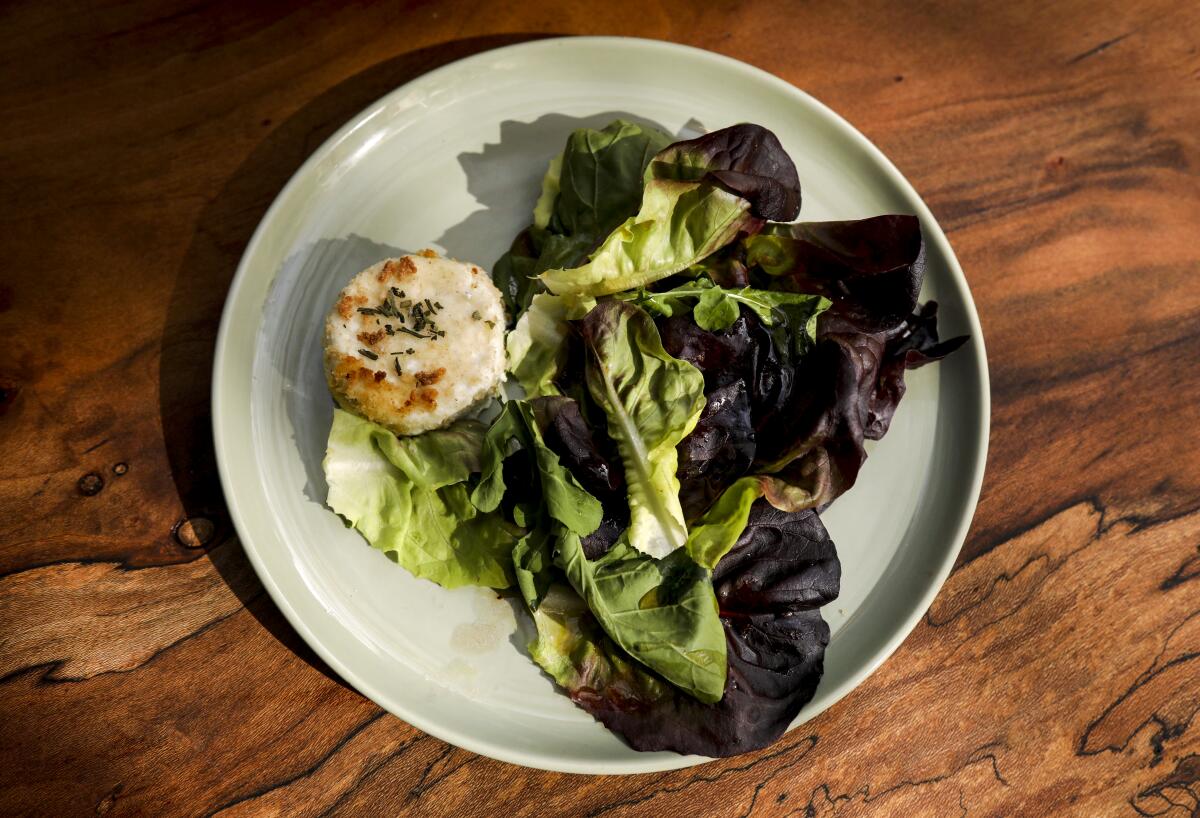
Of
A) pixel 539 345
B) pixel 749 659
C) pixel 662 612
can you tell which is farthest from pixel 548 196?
pixel 749 659

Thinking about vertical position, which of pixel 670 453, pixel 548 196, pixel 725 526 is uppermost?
pixel 548 196

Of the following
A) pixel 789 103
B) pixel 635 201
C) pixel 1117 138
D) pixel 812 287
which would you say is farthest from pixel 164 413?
pixel 1117 138

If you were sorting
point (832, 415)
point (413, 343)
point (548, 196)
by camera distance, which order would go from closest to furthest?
point (832, 415)
point (413, 343)
point (548, 196)

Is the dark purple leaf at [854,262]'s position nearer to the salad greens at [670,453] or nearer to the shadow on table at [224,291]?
the salad greens at [670,453]

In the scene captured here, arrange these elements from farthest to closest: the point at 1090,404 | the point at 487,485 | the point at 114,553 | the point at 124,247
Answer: the point at 1090,404 < the point at 124,247 < the point at 114,553 < the point at 487,485

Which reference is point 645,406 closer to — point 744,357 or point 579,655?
point 744,357

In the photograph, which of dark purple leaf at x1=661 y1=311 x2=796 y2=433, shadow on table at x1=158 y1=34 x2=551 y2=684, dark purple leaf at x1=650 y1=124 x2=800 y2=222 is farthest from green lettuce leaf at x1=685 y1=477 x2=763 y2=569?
shadow on table at x1=158 y1=34 x2=551 y2=684

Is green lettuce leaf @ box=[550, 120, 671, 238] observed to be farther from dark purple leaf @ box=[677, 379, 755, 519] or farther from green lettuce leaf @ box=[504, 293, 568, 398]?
dark purple leaf @ box=[677, 379, 755, 519]

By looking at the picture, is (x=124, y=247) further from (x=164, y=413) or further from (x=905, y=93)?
(x=905, y=93)
